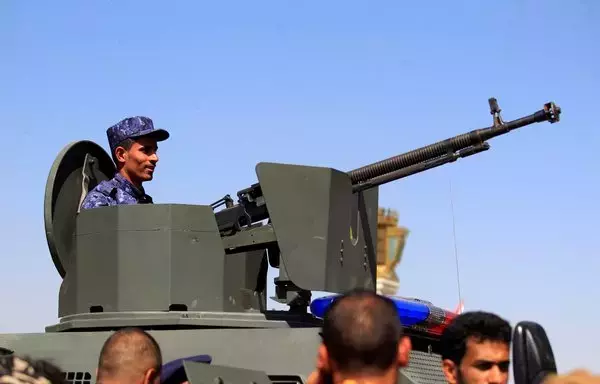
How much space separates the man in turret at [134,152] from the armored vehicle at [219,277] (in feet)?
1.78

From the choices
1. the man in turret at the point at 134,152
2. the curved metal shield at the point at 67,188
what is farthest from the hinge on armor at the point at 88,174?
the man in turret at the point at 134,152

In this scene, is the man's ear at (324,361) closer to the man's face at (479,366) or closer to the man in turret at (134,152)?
the man's face at (479,366)

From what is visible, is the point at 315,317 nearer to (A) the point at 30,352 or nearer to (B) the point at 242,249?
(B) the point at 242,249

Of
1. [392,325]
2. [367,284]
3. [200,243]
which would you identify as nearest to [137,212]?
[200,243]

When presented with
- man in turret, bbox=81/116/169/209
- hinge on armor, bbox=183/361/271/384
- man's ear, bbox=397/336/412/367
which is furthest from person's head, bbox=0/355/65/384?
man in turret, bbox=81/116/169/209

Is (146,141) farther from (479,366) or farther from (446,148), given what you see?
(479,366)

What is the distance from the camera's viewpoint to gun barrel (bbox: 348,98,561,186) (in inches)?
276

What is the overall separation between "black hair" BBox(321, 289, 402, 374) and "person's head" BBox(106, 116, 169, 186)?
4261 mm

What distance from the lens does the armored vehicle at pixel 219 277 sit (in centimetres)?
600

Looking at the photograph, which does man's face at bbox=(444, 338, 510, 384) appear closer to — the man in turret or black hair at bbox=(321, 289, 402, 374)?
black hair at bbox=(321, 289, 402, 374)

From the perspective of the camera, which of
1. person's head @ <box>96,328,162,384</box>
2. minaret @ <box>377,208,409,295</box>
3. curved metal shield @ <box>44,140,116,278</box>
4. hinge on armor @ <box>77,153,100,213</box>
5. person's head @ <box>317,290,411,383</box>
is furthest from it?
minaret @ <box>377,208,409,295</box>

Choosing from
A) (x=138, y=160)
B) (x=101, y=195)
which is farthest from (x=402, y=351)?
(x=138, y=160)

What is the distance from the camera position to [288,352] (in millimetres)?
5699

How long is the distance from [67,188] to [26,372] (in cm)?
438
